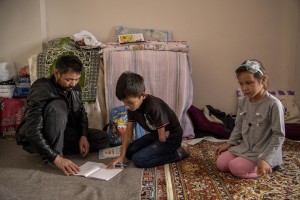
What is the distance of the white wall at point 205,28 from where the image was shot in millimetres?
2701

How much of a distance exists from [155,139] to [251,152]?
616mm

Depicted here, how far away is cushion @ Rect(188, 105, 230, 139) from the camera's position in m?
2.41

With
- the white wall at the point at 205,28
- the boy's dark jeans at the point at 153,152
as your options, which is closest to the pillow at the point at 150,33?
the white wall at the point at 205,28

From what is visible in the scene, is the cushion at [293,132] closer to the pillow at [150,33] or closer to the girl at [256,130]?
the girl at [256,130]

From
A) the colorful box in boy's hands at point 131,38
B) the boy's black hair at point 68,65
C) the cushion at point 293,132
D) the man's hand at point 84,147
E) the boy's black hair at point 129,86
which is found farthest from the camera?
the colorful box in boy's hands at point 131,38

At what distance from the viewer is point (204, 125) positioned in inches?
96.7

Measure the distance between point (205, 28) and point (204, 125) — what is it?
0.94 metres

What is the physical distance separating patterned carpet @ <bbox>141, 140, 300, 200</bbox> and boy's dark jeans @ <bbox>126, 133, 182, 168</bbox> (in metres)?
0.04

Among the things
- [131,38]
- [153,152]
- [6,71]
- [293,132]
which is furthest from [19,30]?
[293,132]

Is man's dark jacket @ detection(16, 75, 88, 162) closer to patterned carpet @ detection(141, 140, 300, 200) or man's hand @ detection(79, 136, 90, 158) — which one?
man's hand @ detection(79, 136, 90, 158)

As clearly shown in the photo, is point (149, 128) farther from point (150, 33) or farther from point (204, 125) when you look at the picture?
point (150, 33)

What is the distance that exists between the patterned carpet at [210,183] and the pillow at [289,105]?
77 centimetres

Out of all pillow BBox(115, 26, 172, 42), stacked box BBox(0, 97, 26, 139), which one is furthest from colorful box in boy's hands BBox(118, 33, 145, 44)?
stacked box BBox(0, 97, 26, 139)

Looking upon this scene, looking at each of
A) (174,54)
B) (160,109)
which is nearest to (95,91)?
(174,54)
